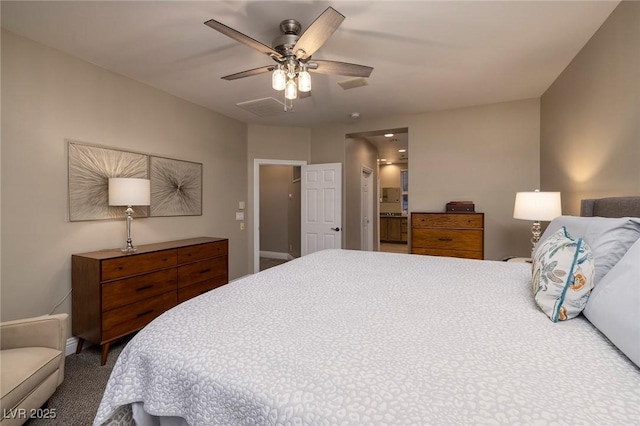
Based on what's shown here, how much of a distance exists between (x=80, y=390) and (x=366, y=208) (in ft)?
16.5

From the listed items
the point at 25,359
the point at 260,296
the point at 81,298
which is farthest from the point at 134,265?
the point at 260,296

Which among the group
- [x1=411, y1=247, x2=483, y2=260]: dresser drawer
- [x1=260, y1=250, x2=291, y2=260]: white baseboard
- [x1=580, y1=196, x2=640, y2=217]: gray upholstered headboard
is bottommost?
[x1=260, y1=250, x2=291, y2=260]: white baseboard

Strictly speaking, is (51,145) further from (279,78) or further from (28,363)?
(279,78)

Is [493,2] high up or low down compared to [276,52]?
up

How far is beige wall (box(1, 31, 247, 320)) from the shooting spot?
214 cm

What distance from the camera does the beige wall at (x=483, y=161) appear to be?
361 cm

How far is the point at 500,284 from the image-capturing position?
1508 mm

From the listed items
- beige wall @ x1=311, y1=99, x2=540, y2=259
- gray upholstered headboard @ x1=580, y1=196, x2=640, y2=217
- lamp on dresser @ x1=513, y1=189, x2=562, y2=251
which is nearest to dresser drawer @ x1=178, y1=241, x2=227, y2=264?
beige wall @ x1=311, y1=99, x2=540, y2=259

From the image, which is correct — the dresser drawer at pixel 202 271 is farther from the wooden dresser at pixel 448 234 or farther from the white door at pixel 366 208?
the white door at pixel 366 208

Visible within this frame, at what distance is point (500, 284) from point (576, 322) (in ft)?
1.64

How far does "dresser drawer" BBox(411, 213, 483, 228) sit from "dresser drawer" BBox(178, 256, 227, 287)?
7.99 feet

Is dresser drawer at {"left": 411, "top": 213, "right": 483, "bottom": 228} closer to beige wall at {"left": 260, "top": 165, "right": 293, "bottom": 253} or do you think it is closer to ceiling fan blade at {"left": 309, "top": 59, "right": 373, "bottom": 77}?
ceiling fan blade at {"left": 309, "top": 59, "right": 373, "bottom": 77}

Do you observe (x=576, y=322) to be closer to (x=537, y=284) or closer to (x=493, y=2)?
(x=537, y=284)

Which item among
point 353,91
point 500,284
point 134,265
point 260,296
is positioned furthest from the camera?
point 353,91
